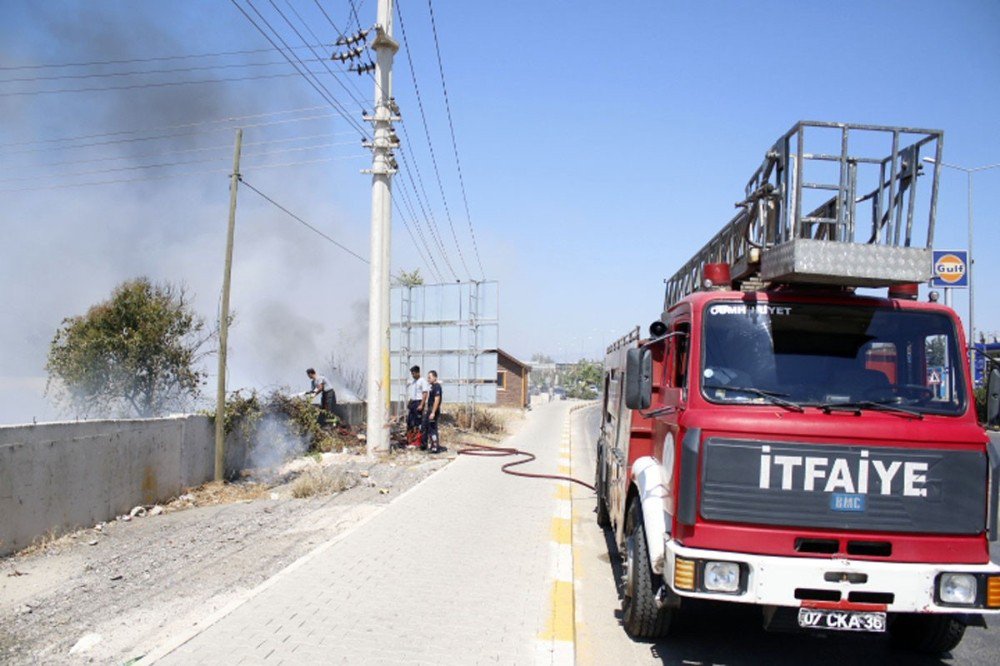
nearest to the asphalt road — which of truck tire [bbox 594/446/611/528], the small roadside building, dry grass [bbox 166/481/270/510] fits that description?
truck tire [bbox 594/446/611/528]

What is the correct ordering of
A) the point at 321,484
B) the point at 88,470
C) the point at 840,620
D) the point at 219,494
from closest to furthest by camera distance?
the point at 840,620
the point at 88,470
the point at 321,484
the point at 219,494

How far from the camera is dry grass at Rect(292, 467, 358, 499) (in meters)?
10.6

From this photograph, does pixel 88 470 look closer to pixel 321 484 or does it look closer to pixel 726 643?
pixel 321 484

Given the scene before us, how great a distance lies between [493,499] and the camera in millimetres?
10211

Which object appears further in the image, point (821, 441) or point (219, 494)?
point (219, 494)

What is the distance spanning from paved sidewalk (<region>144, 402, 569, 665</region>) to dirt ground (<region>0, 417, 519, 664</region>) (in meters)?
0.67

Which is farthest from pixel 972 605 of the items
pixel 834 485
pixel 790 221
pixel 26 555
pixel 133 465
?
pixel 133 465

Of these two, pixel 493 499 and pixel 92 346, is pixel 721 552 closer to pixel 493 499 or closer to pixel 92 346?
pixel 493 499

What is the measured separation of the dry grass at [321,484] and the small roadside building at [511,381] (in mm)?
36240

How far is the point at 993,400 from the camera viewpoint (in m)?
4.83

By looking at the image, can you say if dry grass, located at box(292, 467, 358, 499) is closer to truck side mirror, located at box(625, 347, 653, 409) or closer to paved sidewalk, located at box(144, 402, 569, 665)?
paved sidewalk, located at box(144, 402, 569, 665)

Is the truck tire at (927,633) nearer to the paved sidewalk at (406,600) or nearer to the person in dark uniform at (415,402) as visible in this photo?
the paved sidewalk at (406,600)

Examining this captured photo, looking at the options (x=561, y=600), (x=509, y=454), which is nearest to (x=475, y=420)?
(x=509, y=454)

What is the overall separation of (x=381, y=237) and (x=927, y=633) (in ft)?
38.2
